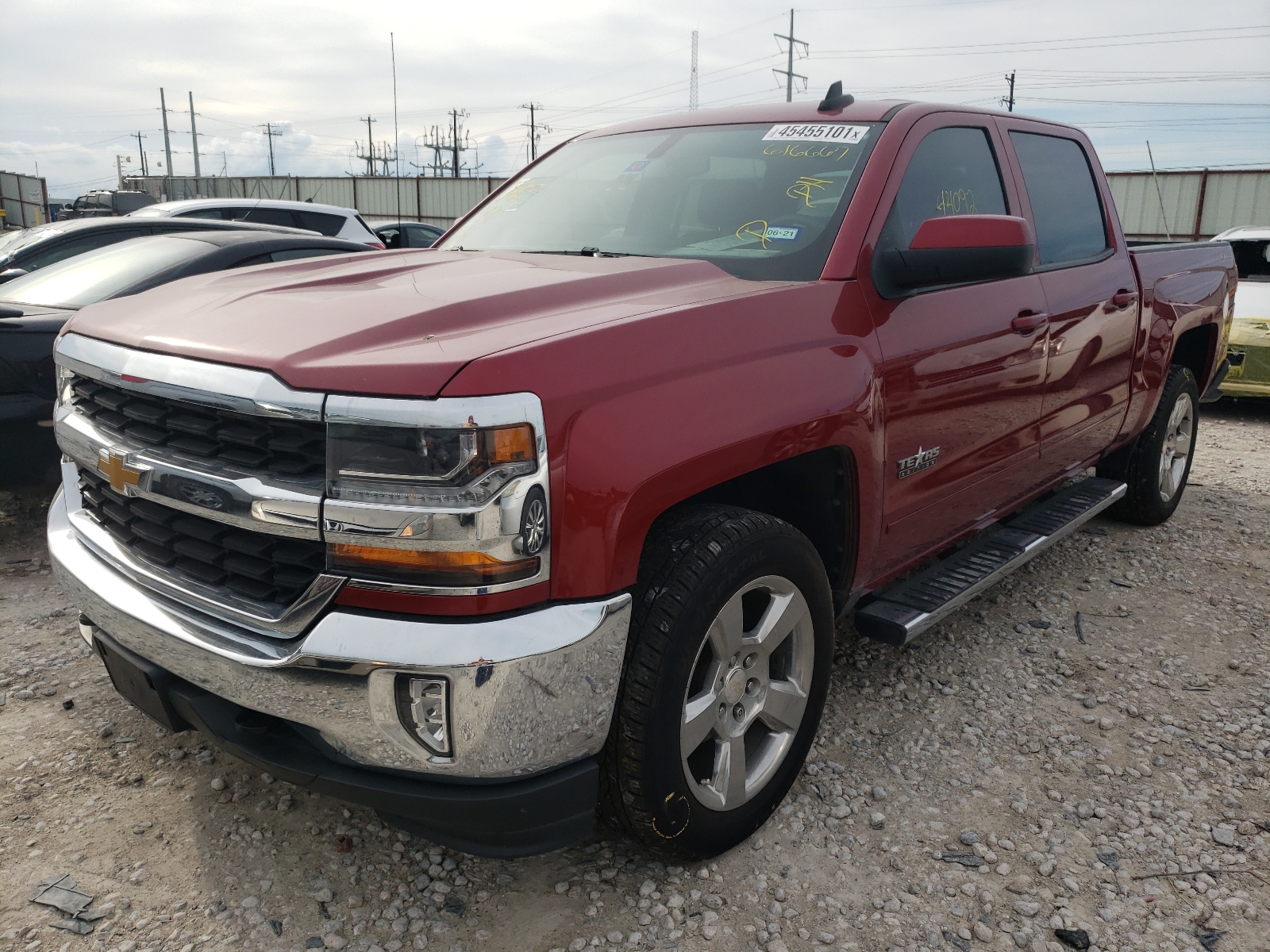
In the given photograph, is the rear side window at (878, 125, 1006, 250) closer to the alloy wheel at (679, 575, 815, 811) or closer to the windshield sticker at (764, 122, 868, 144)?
the windshield sticker at (764, 122, 868, 144)

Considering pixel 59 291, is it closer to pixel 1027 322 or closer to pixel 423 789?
pixel 423 789

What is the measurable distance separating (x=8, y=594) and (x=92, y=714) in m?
1.28

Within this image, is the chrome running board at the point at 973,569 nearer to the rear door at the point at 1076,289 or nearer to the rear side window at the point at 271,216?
the rear door at the point at 1076,289

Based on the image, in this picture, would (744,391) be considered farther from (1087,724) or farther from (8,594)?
(8,594)

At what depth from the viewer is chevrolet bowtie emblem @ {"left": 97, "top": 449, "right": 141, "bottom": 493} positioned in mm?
2023

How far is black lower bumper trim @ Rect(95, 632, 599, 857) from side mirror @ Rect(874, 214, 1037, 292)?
152cm

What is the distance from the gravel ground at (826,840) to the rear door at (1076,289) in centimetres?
95

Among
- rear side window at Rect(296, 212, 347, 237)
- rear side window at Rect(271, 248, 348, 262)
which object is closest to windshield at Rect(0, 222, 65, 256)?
rear side window at Rect(271, 248, 348, 262)

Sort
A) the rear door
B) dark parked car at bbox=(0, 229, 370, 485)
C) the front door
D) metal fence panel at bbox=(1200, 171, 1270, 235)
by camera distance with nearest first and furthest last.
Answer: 1. the front door
2. the rear door
3. dark parked car at bbox=(0, 229, 370, 485)
4. metal fence panel at bbox=(1200, 171, 1270, 235)

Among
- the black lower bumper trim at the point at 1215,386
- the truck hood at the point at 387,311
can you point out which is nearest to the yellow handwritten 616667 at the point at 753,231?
the truck hood at the point at 387,311

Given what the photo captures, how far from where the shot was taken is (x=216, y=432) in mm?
1885

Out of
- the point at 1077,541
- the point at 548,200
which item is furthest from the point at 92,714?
the point at 1077,541

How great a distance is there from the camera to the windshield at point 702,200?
8.76 ft

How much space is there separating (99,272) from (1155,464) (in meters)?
5.40
